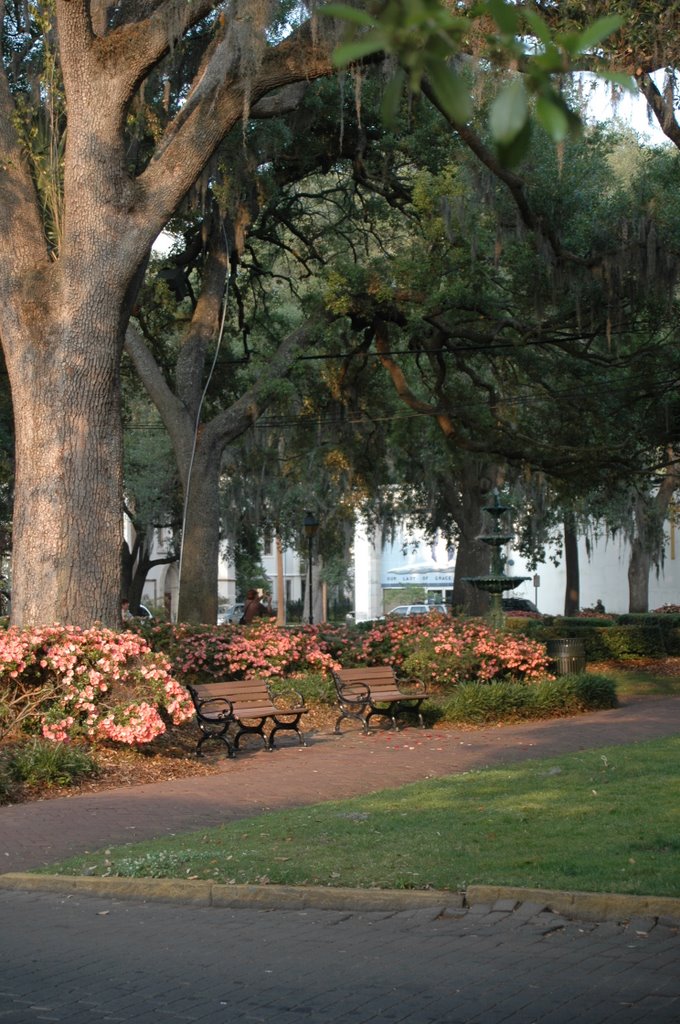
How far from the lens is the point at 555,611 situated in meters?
66.1

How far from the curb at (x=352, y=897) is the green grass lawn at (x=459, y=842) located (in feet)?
0.52

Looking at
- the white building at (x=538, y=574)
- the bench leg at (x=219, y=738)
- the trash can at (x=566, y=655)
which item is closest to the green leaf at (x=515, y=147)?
the bench leg at (x=219, y=738)

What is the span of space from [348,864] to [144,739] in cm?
601

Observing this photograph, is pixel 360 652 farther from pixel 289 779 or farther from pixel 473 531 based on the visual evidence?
pixel 473 531

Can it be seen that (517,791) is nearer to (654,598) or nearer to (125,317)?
(125,317)

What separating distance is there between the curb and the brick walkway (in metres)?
0.87

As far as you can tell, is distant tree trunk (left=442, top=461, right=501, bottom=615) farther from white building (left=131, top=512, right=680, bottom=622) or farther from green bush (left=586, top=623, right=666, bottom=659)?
white building (left=131, top=512, right=680, bottom=622)

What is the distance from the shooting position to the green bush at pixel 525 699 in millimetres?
18172

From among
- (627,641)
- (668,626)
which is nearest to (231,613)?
(668,626)

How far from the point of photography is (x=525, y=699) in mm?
18641

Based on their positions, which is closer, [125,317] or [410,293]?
[125,317]

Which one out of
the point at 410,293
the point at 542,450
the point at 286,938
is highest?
the point at 410,293

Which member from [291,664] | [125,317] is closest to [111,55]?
[125,317]

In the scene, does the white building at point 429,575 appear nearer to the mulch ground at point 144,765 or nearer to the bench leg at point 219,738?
the mulch ground at point 144,765
